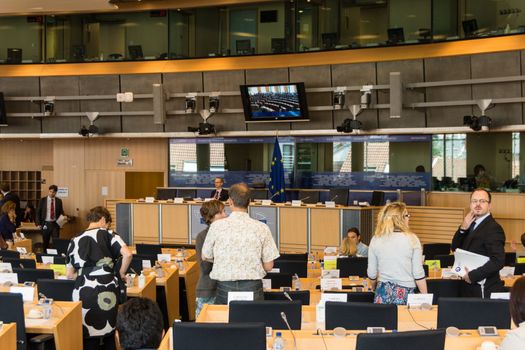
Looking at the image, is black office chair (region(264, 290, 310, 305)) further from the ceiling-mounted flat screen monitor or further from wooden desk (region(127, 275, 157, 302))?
the ceiling-mounted flat screen monitor

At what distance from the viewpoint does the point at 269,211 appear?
47.2 feet

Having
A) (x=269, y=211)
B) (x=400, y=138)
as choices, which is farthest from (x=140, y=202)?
(x=400, y=138)

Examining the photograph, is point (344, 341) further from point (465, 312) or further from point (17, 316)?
point (17, 316)

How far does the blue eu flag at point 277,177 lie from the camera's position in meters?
16.1

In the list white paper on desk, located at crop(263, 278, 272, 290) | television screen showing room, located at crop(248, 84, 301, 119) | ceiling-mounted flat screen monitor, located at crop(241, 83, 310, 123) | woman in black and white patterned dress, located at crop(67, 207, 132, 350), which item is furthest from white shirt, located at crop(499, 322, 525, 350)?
television screen showing room, located at crop(248, 84, 301, 119)

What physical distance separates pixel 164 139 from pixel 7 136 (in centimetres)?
369

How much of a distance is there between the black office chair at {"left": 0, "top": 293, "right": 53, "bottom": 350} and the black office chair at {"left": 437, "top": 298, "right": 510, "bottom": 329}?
118 inches

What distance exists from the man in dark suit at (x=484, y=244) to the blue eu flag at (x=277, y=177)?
9.99m

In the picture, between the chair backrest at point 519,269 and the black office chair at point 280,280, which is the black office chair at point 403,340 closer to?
the black office chair at point 280,280

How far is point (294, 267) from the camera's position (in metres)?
8.35

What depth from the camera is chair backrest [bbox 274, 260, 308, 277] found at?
830cm

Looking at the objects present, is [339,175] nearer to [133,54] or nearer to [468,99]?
[468,99]

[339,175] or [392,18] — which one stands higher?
[392,18]

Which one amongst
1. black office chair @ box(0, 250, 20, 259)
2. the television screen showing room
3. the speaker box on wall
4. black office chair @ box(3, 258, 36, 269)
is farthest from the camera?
the speaker box on wall
